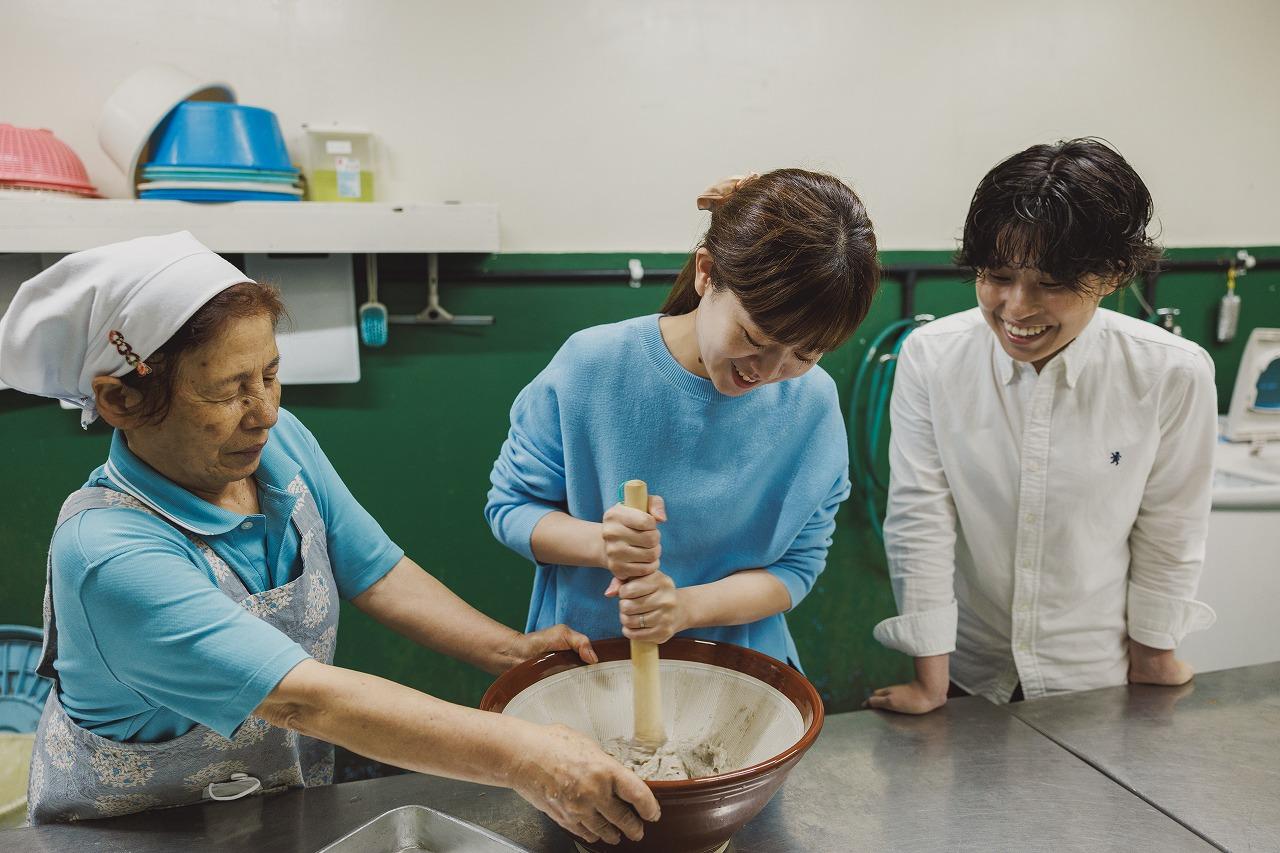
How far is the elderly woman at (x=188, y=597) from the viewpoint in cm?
98

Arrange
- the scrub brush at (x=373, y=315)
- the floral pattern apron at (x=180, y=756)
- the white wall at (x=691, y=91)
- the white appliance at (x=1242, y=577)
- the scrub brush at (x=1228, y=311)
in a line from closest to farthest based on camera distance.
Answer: the floral pattern apron at (x=180, y=756) < the white wall at (x=691, y=91) < the scrub brush at (x=373, y=315) < the white appliance at (x=1242, y=577) < the scrub brush at (x=1228, y=311)

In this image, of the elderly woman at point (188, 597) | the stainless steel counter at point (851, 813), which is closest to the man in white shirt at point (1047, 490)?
the stainless steel counter at point (851, 813)

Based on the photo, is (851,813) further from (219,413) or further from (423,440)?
(423,440)

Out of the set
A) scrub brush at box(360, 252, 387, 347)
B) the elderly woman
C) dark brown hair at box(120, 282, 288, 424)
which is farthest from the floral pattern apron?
scrub brush at box(360, 252, 387, 347)

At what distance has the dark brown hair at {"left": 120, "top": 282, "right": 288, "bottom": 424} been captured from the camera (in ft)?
3.40

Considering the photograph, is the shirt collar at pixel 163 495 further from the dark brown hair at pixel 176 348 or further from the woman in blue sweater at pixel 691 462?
the woman in blue sweater at pixel 691 462

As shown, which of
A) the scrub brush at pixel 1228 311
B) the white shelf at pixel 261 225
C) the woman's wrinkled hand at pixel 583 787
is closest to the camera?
the woman's wrinkled hand at pixel 583 787

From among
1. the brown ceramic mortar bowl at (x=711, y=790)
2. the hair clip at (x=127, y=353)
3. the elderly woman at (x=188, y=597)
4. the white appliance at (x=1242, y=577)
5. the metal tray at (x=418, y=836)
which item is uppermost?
the hair clip at (x=127, y=353)

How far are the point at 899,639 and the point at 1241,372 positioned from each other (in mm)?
1956

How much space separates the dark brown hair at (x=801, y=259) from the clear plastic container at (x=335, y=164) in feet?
4.48

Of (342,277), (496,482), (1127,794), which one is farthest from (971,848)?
(342,277)

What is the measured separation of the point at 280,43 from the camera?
7.34 feet

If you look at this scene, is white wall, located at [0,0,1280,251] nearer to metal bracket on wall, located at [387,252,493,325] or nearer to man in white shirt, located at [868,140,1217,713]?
metal bracket on wall, located at [387,252,493,325]

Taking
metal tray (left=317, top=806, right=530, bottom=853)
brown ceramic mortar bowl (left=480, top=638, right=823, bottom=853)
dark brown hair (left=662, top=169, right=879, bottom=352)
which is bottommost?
metal tray (left=317, top=806, right=530, bottom=853)
